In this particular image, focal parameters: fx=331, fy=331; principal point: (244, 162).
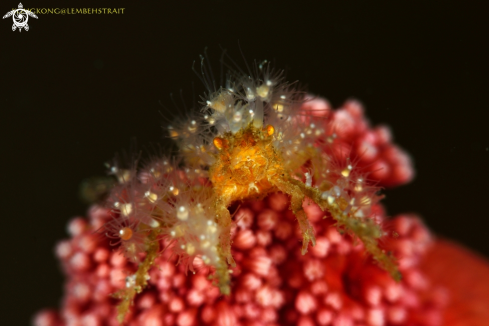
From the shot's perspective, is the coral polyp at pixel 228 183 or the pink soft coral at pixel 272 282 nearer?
the coral polyp at pixel 228 183

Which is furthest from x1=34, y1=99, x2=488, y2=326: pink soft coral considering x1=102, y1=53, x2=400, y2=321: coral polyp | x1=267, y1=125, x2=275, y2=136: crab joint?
x1=267, y1=125, x2=275, y2=136: crab joint

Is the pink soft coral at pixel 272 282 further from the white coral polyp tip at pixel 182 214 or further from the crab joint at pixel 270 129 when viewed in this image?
the crab joint at pixel 270 129

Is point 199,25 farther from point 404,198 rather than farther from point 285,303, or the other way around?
point 404,198

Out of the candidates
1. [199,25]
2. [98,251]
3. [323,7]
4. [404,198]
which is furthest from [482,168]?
[98,251]

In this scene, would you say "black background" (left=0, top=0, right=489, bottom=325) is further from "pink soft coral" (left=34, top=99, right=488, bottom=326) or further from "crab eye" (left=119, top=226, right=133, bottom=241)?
"crab eye" (left=119, top=226, right=133, bottom=241)

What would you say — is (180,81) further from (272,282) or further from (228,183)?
(272,282)

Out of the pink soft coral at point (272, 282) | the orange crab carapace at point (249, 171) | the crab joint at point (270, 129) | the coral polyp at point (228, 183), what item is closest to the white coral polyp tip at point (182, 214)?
the coral polyp at point (228, 183)
